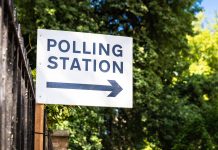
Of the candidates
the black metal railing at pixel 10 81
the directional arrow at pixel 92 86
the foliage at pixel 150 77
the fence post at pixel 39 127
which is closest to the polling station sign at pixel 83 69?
the directional arrow at pixel 92 86

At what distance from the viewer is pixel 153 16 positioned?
18.3 m

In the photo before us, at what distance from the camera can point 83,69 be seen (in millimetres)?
3174

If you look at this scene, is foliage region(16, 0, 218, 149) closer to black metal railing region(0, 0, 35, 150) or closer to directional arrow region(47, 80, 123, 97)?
directional arrow region(47, 80, 123, 97)

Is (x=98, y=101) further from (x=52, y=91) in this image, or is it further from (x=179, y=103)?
(x=179, y=103)

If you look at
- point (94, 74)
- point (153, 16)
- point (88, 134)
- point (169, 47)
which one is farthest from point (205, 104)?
point (94, 74)

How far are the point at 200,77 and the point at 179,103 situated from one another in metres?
2.48

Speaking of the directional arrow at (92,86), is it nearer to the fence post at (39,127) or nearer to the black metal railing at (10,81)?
the black metal railing at (10,81)

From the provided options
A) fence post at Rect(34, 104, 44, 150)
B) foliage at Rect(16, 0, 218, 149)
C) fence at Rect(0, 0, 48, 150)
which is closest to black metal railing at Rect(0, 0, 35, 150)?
fence at Rect(0, 0, 48, 150)

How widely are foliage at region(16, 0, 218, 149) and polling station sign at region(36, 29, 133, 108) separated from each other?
1183cm

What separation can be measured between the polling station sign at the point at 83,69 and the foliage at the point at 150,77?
11.8 m

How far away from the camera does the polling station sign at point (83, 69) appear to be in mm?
3109

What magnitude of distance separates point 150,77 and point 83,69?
1401 centimetres

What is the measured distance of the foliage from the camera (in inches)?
633

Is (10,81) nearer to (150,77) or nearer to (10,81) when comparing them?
(10,81)
